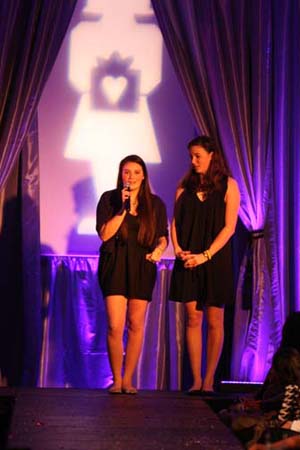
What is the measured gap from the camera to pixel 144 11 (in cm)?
661

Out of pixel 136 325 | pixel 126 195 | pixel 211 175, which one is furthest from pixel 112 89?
pixel 136 325

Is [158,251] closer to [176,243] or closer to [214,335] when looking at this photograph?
[176,243]

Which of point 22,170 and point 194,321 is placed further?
point 22,170

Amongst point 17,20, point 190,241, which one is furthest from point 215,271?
point 17,20

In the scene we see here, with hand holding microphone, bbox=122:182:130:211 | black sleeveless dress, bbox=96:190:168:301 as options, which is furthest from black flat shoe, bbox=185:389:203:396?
hand holding microphone, bbox=122:182:130:211

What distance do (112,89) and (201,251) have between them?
160 cm

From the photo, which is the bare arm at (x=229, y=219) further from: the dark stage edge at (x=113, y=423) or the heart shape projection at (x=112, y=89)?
the heart shape projection at (x=112, y=89)

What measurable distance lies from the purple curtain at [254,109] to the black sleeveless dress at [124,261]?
97 cm

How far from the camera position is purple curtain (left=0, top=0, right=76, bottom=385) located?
20.4 feet

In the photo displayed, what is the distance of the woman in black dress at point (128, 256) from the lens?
5.38 meters

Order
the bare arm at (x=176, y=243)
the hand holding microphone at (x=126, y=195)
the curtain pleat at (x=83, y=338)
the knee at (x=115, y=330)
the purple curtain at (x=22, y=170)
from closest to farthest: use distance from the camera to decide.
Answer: the hand holding microphone at (x=126, y=195) → the knee at (x=115, y=330) → the bare arm at (x=176, y=243) → the purple curtain at (x=22, y=170) → the curtain pleat at (x=83, y=338)

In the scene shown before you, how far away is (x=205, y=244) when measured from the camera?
219 inches

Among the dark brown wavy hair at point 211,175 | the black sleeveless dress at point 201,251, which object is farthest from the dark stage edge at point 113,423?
the dark brown wavy hair at point 211,175

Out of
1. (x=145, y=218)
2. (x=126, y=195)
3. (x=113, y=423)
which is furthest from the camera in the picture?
(x=145, y=218)
